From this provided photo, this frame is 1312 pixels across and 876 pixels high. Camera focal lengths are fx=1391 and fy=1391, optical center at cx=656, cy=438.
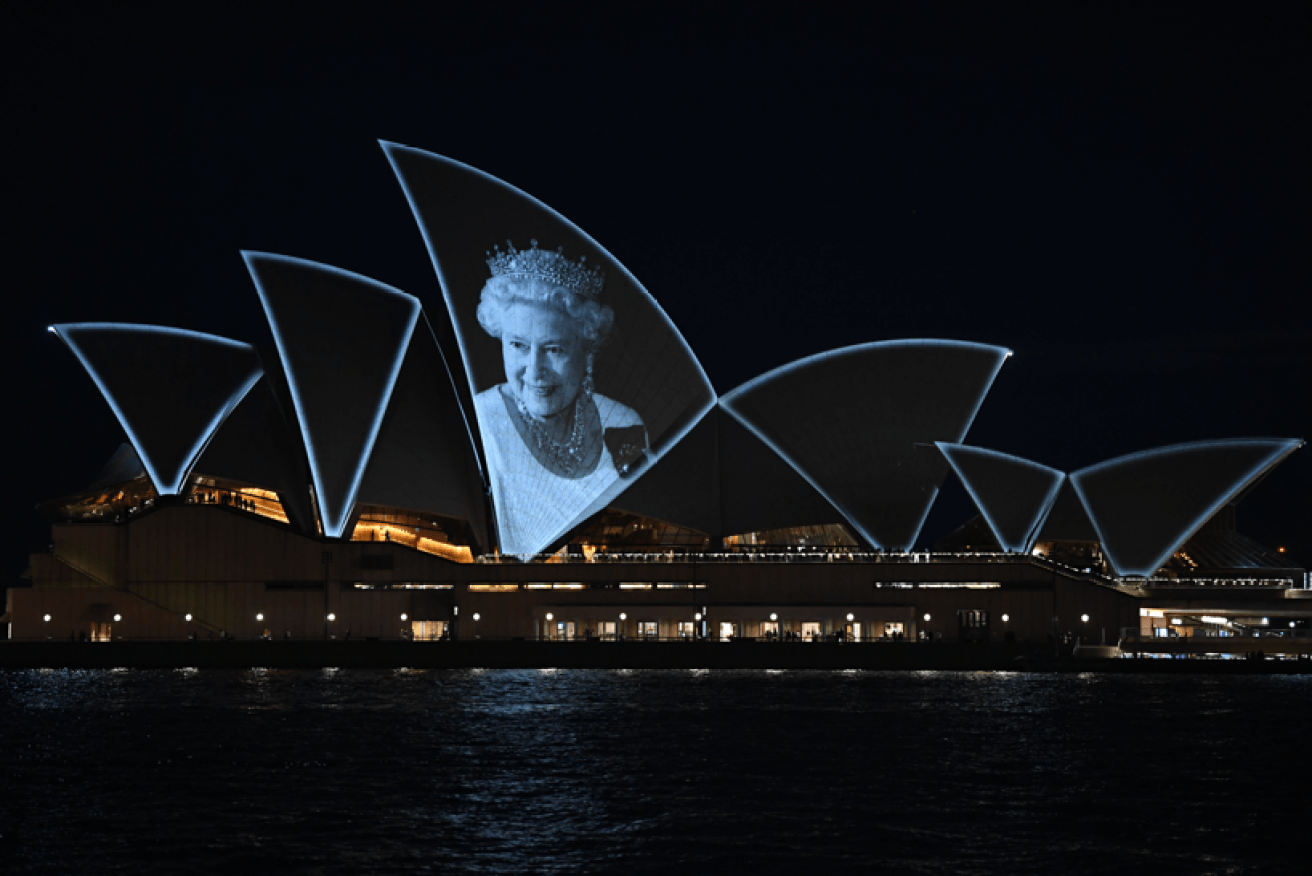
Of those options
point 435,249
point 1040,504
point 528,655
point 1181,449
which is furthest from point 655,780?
point 1181,449

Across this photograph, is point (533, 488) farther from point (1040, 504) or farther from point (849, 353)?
point (1040, 504)

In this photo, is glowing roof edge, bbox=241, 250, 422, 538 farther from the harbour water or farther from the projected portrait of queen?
the harbour water

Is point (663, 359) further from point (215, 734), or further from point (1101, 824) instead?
point (1101, 824)

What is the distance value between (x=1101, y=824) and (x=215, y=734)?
61.8 feet

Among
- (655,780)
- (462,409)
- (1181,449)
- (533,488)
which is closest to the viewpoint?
(655,780)

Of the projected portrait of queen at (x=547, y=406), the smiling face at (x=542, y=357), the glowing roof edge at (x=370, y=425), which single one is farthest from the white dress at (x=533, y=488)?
the glowing roof edge at (x=370, y=425)

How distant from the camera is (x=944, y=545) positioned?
6341 centimetres

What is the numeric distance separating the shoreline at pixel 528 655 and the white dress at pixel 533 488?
5.96 metres

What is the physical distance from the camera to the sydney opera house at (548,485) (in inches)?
2039

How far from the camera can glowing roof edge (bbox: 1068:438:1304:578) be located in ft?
173

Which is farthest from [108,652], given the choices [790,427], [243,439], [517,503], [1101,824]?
[1101,824]

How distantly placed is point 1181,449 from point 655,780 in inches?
1414

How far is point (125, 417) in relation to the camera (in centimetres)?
5184

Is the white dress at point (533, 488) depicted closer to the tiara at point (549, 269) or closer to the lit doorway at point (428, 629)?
the lit doorway at point (428, 629)
